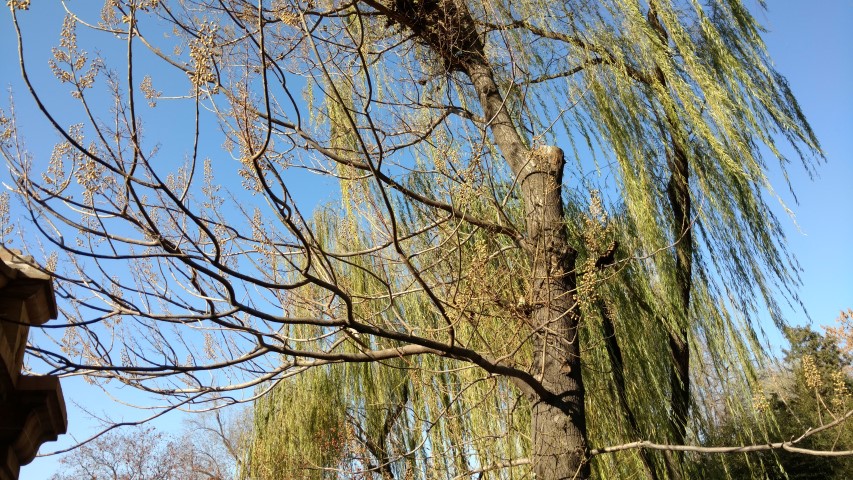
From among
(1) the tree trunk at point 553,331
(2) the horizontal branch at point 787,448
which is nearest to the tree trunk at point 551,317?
(1) the tree trunk at point 553,331

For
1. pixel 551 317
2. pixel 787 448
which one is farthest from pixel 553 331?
pixel 787 448

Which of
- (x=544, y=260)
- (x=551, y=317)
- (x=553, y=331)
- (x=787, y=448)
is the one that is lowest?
(x=787, y=448)

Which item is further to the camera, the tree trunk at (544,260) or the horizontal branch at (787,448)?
the tree trunk at (544,260)

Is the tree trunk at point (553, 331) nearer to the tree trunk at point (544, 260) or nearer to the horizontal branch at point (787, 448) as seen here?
the tree trunk at point (544, 260)

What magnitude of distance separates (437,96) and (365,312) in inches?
64.5

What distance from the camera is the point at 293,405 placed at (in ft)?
21.3

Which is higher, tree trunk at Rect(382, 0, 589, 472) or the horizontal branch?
tree trunk at Rect(382, 0, 589, 472)

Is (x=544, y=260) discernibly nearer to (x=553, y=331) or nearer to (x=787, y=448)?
(x=553, y=331)

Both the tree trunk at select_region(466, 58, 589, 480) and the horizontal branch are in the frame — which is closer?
the horizontal branch

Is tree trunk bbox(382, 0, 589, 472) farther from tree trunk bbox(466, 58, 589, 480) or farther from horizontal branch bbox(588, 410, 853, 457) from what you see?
horizontal branch bbox(588, 410, 853, 457)

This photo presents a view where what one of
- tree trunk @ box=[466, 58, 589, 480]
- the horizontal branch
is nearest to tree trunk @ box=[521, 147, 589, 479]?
tree trunk @ box=[466, 58, 589, 480]

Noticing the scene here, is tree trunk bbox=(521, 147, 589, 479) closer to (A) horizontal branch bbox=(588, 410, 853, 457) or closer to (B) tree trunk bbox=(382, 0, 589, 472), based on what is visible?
(B) tree trunk bbox=(382, 0, 589, 472)

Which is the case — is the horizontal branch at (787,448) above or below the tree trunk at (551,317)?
below

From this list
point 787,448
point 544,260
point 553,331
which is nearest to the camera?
point 787,448
